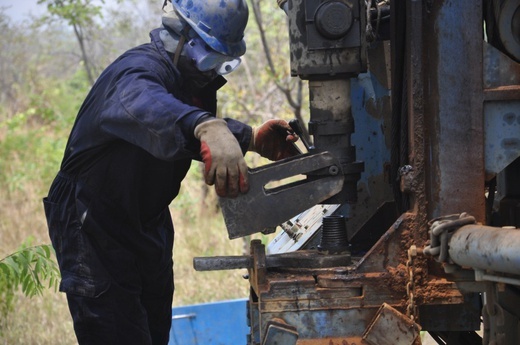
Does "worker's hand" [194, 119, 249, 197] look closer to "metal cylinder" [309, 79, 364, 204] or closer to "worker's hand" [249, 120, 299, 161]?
"metal cylinder" [309, 79, 364, 204]

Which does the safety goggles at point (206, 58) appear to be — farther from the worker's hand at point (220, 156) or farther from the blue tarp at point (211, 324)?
the blue tarp at point (211, 324)

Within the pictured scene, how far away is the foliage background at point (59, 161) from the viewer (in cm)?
620

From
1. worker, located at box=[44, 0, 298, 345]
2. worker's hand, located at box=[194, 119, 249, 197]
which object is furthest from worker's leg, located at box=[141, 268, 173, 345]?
worker's hand, located at box=[194, 119, 249, 197]

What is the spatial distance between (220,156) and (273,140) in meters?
1.28

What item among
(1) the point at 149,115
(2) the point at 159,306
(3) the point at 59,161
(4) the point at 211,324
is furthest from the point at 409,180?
(3) the point at 59,161

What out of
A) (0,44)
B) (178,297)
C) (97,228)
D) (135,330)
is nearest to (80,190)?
(97,228)

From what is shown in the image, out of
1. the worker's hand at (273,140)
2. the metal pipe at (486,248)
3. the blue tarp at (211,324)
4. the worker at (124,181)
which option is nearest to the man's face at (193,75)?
the worker at (124,181)

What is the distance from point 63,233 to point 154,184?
0.46 metres

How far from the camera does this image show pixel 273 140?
4.14 m

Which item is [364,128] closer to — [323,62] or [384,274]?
[323,62]

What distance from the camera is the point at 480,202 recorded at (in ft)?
9.76

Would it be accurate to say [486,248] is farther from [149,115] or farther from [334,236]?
[149,115]

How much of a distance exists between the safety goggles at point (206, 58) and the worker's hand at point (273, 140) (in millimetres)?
514

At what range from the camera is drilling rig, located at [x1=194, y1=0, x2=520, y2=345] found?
2922 millimetres
